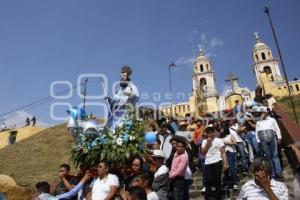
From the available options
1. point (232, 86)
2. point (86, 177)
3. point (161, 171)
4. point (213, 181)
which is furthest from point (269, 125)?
point (232, 86)

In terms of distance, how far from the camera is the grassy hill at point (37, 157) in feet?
47.6

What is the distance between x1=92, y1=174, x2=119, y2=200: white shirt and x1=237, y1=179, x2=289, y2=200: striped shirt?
1990 mm

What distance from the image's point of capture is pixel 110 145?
5.51 metres

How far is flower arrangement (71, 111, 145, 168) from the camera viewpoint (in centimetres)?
541

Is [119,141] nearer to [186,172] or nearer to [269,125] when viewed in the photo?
[186,172]

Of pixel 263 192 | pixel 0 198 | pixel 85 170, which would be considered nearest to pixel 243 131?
pixel 85 170

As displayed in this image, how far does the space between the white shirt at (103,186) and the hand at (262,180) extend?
2.18 metres

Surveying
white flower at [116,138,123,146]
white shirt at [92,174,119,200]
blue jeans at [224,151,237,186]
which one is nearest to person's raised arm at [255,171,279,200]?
white shirt at [92,174,119,200]

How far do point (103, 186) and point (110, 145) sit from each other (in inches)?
38.6

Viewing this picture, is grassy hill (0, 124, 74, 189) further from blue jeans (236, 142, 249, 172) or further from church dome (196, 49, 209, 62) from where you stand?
church dome (196, 49, 209, 62)

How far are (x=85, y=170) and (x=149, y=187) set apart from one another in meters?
1.51

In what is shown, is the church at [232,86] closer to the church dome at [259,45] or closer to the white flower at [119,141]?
the church dome at [259,45]

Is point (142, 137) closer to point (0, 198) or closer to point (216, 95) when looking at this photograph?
point (0, 198)

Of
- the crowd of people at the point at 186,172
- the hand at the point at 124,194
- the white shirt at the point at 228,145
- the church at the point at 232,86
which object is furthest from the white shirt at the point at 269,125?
the church at the point at 232,86
